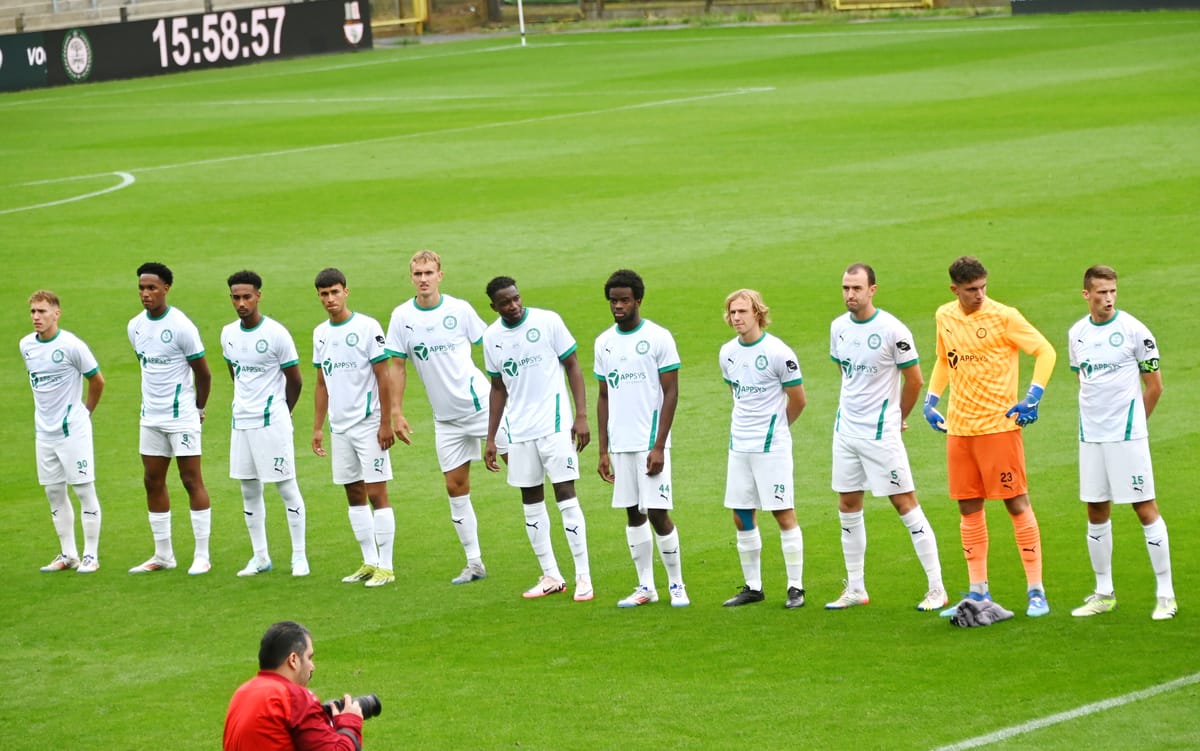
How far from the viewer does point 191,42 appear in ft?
185

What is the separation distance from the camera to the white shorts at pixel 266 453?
13414 millimetres

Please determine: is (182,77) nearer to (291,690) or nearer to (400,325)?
(400,325)

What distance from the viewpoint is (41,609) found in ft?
42.2

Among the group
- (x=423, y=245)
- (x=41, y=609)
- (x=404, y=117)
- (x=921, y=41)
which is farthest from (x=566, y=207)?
(x=921, y=41)

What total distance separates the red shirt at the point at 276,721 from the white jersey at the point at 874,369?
530 centimetres

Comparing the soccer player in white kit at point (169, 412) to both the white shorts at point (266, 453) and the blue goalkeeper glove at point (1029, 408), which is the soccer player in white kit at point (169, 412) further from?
the blue goalkeeper glove at point (1029, 408)

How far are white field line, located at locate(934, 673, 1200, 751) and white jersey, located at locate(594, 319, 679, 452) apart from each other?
3408 mm

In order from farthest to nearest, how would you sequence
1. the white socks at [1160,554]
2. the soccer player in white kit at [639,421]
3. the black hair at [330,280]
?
1. the black hair at [330,280]
2. the soccer player in white kit at [639,421]
3. the white socks at [1160,554]

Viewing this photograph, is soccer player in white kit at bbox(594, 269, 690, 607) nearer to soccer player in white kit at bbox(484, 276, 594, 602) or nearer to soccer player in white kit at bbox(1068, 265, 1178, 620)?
soccer player in white kit at bbox(484, 276, 594, 602)

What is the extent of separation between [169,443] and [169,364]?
2.03 feet

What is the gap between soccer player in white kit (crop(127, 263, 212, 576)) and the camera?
13.7m

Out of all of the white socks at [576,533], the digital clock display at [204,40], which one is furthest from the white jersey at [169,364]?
the digital clock display at [204,40]

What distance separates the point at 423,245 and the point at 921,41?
30472 millimetres

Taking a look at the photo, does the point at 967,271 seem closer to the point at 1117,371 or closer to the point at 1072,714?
the point at 1117,371
